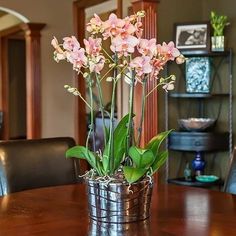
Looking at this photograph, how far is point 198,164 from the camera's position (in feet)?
14.5

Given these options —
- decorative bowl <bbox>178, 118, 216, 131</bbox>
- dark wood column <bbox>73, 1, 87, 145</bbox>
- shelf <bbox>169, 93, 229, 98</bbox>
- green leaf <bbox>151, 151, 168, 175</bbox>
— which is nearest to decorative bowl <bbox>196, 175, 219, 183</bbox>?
decorative bowl <bbox>178, 118, 216, 131</bbox>

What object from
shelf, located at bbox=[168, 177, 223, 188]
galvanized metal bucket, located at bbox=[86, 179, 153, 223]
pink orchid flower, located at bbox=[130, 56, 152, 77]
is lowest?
shelf, located at bbox=[168, 177, 223, 188]

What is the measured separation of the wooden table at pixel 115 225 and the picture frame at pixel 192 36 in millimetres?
2394

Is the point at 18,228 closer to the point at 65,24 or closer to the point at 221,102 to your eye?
the point at 221,102

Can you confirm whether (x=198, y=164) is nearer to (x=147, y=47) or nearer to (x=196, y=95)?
(x=196, y=95)

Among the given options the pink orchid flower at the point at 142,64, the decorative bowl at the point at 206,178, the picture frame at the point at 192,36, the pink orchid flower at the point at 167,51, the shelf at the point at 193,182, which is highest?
the picture frame at the point at 192,36

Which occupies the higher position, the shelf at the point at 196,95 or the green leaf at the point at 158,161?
the shelf at the point at 196,95

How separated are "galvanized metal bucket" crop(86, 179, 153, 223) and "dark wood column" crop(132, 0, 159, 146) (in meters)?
2.40

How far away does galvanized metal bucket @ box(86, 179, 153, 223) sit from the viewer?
5.06ft

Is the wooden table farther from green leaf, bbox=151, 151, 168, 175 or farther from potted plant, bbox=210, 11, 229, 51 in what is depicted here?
potted plant, bbox=210, 11, 229, 51

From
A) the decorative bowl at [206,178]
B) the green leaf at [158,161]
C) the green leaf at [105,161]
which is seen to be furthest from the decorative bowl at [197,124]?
the green leaf at [105,161]

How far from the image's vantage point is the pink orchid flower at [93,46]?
1.52 metres

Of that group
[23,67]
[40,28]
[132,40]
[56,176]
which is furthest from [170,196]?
[23,67]

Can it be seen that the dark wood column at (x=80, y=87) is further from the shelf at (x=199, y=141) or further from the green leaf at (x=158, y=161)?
the green leaf at (x=158, y=161)
